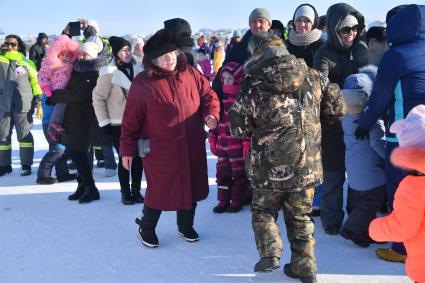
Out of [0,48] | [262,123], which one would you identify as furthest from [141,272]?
[0,48]

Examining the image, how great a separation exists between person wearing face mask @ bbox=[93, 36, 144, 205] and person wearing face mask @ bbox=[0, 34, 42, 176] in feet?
6.66

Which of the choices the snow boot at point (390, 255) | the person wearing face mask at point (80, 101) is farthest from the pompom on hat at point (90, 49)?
the snow boot at point (390, 255)

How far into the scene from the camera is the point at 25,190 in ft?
18.5

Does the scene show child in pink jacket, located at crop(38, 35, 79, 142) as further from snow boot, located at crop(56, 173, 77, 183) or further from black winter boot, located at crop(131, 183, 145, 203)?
snow boot, located at crop(56, 173, 77, 183)

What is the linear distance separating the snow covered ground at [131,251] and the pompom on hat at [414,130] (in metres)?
1.30

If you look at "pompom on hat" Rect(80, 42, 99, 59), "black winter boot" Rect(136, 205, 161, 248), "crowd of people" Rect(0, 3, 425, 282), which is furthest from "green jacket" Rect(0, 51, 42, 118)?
"black winter boot" Rect(136, 205, 161, 248)

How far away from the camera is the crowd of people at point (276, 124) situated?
2854mm

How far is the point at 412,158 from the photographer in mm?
2135

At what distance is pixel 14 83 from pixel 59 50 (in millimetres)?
1920

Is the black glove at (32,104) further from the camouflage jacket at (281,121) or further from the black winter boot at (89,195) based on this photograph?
the camouflage jacket at (281,121)

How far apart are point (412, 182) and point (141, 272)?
1.97 meters

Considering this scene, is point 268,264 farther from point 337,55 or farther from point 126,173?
point 126,173

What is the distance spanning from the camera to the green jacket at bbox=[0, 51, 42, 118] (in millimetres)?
6207

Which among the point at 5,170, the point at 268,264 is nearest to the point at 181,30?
the point at 268,264
